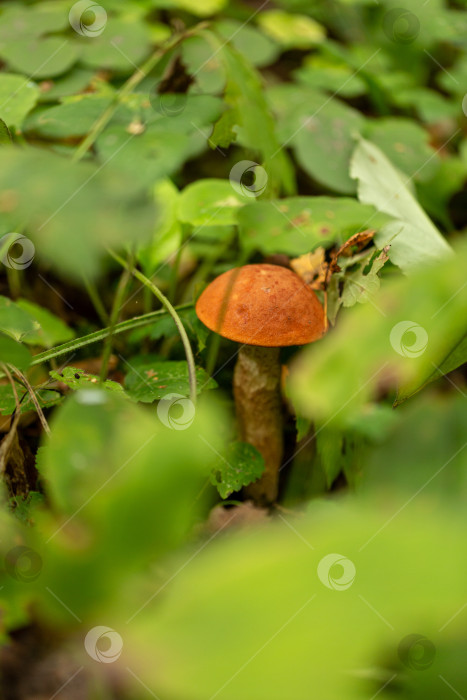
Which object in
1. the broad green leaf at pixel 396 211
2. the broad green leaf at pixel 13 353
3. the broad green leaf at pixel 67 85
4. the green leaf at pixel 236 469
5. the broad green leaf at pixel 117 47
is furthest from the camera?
the broad green leaf at pixel 117 47

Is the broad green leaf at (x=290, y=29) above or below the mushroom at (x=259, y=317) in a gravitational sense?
above

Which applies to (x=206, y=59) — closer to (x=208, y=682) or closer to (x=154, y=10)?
(x=154, y=10)

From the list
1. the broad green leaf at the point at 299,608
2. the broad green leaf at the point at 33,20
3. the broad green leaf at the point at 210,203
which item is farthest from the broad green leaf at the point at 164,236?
the broad green leaf at the point at 299,608

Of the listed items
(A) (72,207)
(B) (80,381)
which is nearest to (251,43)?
(B) (80,381)

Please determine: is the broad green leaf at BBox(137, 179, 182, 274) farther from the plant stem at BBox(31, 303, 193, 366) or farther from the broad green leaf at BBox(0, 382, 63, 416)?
the broad green leaf at BBox(0, 382, 63, 416)

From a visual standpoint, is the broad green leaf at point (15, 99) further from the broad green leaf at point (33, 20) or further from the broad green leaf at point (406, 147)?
the broad green leaf at point (406, 147)
